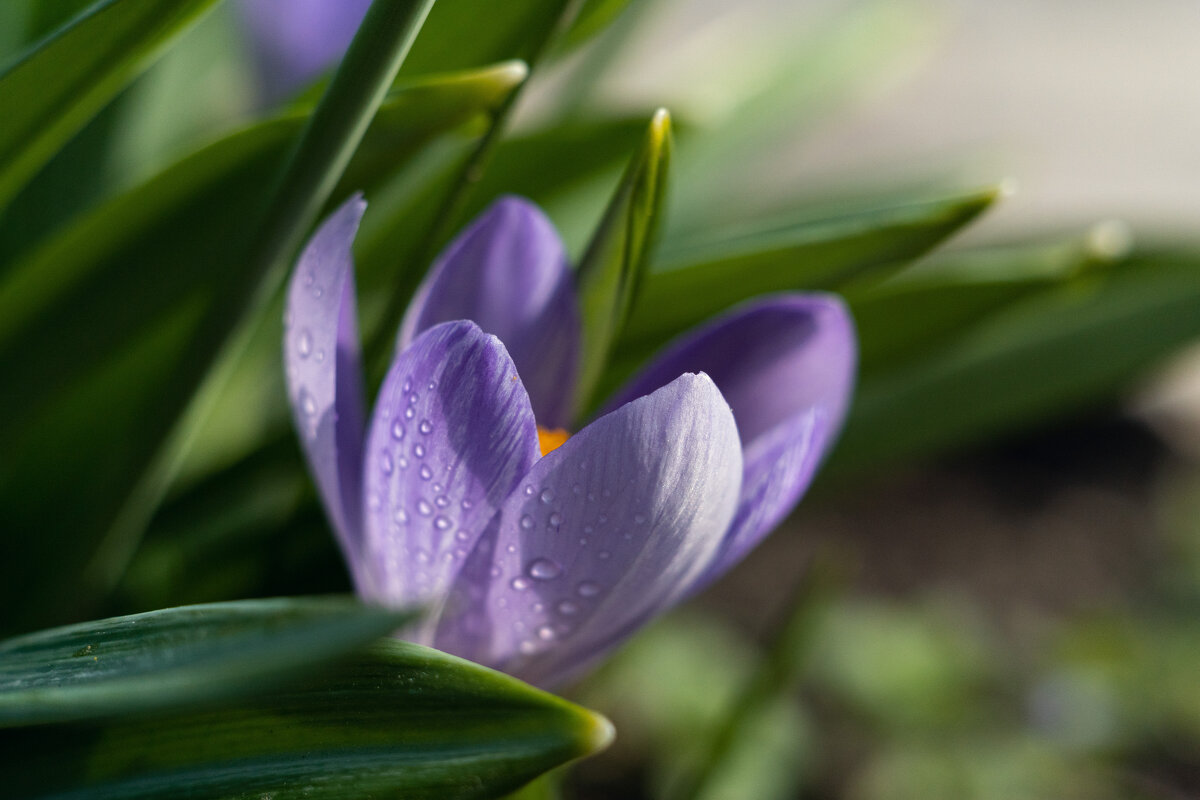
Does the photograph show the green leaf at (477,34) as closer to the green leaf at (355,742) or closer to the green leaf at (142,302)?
the green leaf at (142,302)

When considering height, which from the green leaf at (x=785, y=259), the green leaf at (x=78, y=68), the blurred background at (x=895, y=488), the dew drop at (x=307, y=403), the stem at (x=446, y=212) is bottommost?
the blurred background at (x=895, y=488)

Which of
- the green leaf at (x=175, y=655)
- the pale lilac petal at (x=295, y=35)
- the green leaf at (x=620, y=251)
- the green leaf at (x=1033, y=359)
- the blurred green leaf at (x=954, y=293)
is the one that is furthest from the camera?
the pale lilac petal at (x=295, y=35)

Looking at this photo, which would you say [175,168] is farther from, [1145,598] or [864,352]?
[1145,598]

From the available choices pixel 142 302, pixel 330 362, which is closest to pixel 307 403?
pixel 330 362

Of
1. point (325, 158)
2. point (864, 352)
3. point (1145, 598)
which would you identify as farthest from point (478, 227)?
point (1145, 598)

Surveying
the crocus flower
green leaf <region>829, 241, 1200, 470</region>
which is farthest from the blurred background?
the crocus flower

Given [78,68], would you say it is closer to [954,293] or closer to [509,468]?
[509,468]

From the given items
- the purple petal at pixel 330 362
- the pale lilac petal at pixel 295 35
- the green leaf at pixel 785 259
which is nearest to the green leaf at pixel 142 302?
the purple petal at pixel 330 362
